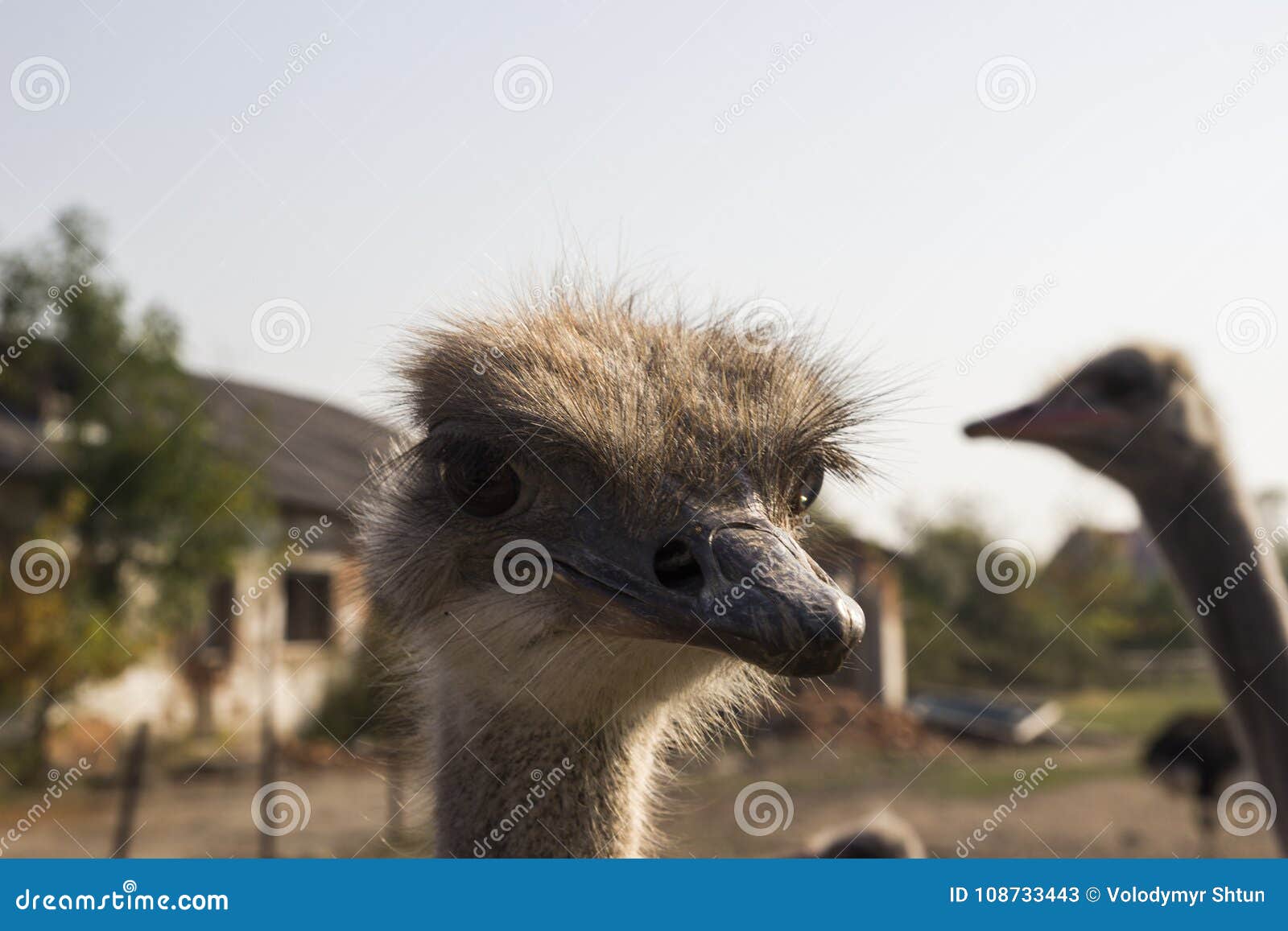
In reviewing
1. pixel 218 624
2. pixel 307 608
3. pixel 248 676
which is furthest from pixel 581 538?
pixel 307 608

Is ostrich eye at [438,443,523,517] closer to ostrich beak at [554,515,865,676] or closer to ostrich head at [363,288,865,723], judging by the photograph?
ostrich head at [363,288,865,723]

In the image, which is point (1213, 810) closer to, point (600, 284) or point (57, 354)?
point (600, 284)

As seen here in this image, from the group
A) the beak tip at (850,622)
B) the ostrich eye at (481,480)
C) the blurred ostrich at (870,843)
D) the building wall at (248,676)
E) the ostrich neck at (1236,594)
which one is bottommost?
the building wall at (248,676)

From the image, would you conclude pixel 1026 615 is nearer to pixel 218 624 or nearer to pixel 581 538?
pixel 218 624

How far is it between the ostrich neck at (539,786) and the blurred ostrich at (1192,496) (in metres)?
2.11

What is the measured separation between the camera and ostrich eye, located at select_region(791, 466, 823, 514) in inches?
85.4

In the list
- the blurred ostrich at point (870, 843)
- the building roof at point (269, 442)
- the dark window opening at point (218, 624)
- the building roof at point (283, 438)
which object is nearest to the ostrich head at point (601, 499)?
the blurred ostrich at point (870, 843)

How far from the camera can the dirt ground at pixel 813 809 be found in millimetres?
9664

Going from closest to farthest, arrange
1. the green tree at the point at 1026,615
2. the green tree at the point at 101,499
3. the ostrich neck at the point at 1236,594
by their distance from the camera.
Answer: the ostrich neck at the point at 1236,594 < the green tree at the point at 101,499 < the green tree at the point at 1026,615

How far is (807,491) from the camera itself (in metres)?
2.23

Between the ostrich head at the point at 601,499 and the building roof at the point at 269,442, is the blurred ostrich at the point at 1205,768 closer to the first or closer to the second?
the building roof at the point at 269,442

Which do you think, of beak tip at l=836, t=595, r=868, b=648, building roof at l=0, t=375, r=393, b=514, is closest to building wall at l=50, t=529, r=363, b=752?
building roof at l=0, t=375, r=393, b=514

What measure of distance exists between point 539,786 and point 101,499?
34.4 ft

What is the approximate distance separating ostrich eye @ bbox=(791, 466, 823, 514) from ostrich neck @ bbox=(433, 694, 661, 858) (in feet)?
1.71
